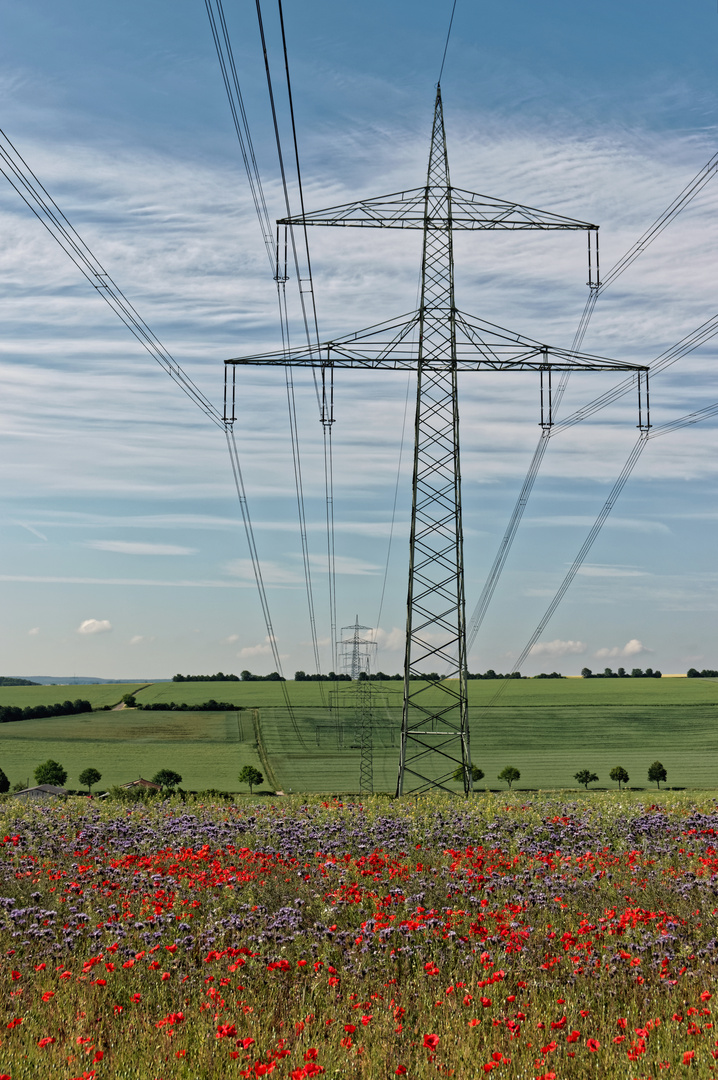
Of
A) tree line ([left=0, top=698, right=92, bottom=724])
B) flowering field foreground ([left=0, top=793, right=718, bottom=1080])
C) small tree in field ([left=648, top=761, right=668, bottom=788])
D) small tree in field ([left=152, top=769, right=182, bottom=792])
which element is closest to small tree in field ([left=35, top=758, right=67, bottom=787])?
small tree in field ([left=152, top=769, right=182, bottom=792])

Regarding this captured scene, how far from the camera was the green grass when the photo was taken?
11556cm

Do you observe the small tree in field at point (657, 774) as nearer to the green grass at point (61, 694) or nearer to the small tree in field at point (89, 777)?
the small tree in field at point (89, 777)

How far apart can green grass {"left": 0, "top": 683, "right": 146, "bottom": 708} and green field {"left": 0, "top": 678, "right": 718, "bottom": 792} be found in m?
1.04

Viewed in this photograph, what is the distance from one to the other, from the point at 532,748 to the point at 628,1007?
75.6 m

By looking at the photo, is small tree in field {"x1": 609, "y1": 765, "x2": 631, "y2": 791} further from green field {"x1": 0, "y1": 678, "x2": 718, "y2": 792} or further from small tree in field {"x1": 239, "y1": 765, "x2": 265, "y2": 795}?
small tree in field {"x1": 239, "y1": 765, "x2": 265, "y2": 795}

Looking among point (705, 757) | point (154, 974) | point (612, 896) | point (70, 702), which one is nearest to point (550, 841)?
point (612, 896)

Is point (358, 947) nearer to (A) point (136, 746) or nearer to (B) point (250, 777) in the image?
(B) point (250, 777)

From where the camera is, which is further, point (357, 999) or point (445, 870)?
point (445, 870)

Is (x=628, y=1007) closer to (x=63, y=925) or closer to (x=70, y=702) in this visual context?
(x=63, y=925)

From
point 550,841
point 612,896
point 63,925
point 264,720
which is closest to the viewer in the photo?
point 63,925

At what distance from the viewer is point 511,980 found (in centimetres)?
868

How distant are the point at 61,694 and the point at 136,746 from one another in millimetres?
50292

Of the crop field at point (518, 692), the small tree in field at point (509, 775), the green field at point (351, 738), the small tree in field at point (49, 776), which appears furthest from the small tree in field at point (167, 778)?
the crop field at point (518, 692)

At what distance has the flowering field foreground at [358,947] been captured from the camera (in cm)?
698
